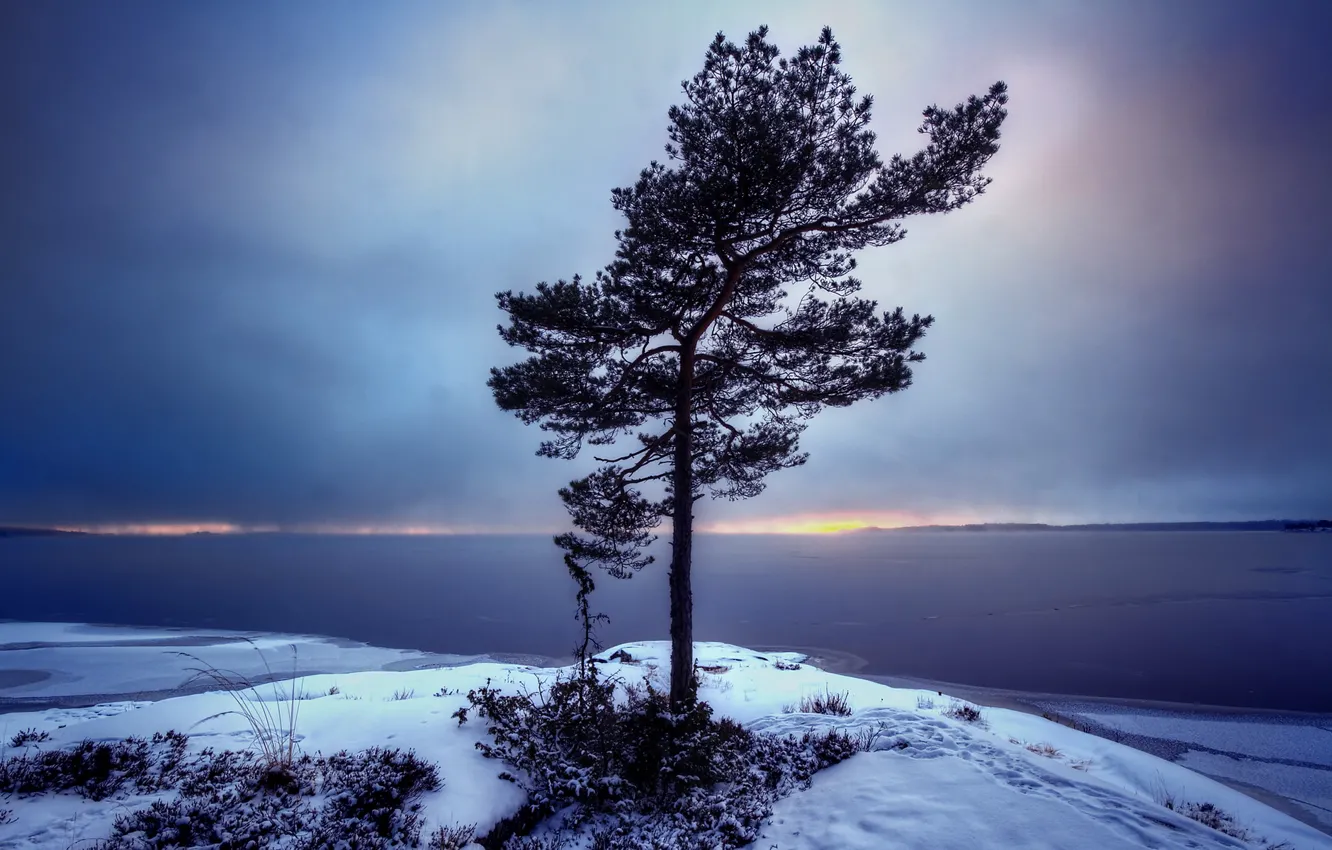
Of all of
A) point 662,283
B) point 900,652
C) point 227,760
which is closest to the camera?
point 227,760

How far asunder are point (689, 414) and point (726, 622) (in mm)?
27884

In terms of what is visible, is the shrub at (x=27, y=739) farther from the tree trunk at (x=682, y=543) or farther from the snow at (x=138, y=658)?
the tree trunk at (x=682, y=543)

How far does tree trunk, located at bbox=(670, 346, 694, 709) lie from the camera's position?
933 centimetres

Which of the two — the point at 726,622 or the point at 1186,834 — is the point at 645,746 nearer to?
the point at 1186,834

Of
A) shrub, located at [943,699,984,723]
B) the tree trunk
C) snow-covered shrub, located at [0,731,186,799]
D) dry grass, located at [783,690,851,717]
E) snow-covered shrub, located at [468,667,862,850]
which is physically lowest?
shrub, located at [943,699,984,723]

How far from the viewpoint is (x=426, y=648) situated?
1016 inches

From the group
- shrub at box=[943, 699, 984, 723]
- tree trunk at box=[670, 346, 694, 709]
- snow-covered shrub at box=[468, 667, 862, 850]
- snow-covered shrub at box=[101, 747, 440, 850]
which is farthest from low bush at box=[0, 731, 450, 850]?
shrub at box=[943, 699, 984, 723]

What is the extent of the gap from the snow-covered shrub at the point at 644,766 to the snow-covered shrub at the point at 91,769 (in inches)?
134

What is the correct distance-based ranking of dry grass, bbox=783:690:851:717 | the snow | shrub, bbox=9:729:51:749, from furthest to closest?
the snow
dry grass, bbox=783:690:851:717
shrub, bbox=9:729:51:749

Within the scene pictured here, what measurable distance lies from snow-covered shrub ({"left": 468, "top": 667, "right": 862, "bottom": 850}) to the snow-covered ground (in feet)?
0.82

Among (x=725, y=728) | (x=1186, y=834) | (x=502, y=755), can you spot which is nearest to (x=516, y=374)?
(x=502, y=755)

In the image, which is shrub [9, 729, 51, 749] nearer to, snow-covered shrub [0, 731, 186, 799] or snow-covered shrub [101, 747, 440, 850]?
snow-covered shrub [0, 731, 186, 799]

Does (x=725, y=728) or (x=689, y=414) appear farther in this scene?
(x=689, y=414)

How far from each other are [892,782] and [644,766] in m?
2.96
